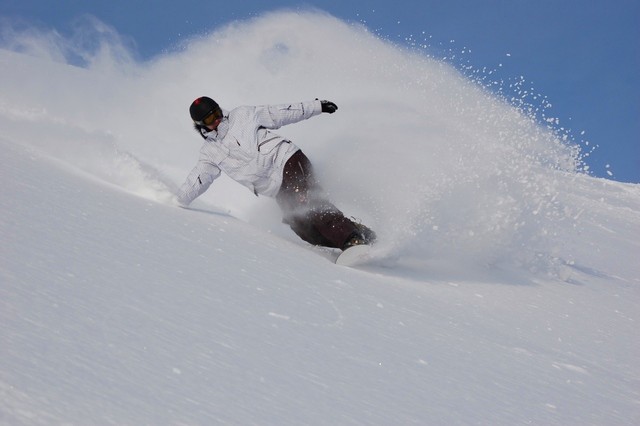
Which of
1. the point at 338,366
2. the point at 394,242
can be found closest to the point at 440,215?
the point at 394,242

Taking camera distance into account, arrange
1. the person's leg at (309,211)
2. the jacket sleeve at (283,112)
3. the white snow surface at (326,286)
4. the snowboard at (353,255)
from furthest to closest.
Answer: the jacket sleeve at (283,112) → the person's leg at (309,211) → the snowboard at (353,255) → the white snow surface at (326,286)

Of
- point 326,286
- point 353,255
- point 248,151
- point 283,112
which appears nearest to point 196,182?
point 248,151

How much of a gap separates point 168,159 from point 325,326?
739 cm

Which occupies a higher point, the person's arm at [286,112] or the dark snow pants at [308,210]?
the person's arm at [286,112]

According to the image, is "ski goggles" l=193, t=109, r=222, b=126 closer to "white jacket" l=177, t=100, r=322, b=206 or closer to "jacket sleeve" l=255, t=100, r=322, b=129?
"white jacket" l=177, t=100, r=322, b=206

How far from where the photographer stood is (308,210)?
5418mm

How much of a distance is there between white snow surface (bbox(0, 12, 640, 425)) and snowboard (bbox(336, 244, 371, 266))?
0.78 ft

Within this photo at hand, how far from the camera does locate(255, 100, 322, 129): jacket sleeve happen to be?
5.69 metres

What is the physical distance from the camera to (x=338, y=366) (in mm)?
2232

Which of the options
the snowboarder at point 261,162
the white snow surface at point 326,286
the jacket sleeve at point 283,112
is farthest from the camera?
the jacket sleeve at point 283,112

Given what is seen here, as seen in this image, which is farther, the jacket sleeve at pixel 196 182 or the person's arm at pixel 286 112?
the person's arm at pixel 286 112

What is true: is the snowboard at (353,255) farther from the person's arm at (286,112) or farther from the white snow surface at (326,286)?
the person's arm at (286,112)

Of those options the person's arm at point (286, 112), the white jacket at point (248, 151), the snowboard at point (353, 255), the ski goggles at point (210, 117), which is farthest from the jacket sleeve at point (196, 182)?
the snowboard at point (353, 255)

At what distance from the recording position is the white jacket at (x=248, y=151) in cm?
554
